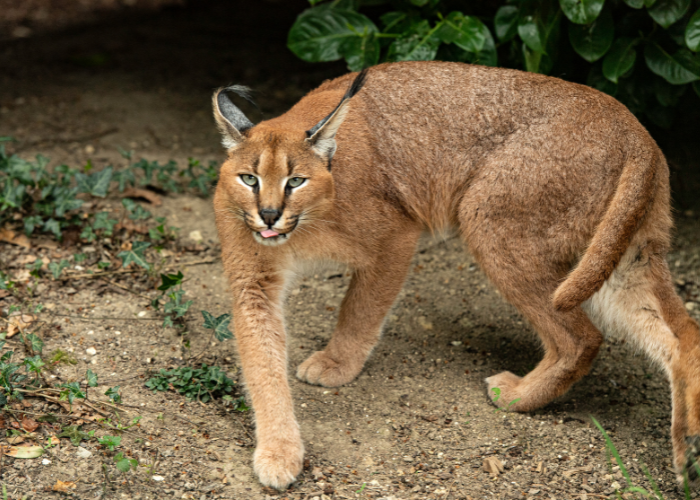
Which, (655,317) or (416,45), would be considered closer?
(655,317)

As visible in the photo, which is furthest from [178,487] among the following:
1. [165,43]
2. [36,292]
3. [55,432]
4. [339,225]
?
[165,43]

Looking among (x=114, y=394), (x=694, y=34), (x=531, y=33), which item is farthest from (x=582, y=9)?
(x=114, y=394)

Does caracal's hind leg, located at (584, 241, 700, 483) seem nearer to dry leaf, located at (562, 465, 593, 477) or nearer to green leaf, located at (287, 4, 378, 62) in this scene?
dry leaf, located at (562, 465, 593, 477)

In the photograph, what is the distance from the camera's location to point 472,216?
3998mm

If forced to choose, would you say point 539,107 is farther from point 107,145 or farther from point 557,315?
point 107,145

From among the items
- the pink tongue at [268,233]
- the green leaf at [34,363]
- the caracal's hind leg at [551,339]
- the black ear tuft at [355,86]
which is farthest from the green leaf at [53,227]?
the caracal's hind leg at [551,339]

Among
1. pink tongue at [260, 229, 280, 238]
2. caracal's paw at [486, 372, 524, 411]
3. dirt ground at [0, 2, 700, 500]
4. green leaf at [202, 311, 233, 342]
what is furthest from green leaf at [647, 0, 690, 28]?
green leaf at [202, 311, 233, 342]

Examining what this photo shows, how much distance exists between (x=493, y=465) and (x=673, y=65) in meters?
3.10

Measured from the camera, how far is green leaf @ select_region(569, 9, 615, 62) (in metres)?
4.89

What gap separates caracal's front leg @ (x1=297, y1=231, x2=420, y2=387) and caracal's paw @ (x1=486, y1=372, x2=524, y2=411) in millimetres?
756

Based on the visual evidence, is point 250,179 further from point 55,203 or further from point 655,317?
point 655,317

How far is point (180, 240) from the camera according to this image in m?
5.30

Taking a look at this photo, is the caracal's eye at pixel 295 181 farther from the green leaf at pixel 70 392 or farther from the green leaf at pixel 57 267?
the green leaf at pixel 57 267

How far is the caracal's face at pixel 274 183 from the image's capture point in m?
3.53
